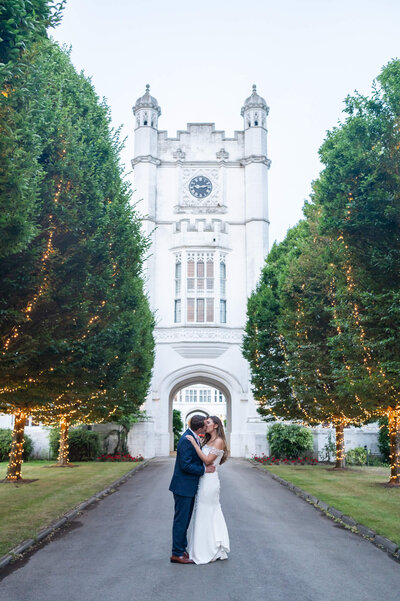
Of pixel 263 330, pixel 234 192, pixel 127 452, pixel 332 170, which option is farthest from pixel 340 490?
pixel 234 192

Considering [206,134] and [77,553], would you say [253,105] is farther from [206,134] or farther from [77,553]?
[77,553]

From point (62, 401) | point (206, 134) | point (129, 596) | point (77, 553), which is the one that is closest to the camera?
point (129, 596)

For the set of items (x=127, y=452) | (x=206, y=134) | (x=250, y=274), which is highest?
(x=206, y=134)

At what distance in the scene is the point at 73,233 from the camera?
1339 centimetres

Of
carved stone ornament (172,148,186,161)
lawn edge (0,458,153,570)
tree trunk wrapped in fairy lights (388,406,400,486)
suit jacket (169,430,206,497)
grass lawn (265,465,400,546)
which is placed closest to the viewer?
suit jacket (169,430,206,497)

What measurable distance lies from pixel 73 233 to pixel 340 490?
11.0 meters

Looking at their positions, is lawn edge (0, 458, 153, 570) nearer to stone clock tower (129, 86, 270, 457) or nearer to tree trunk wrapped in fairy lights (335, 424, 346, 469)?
tree trunk wrapped in fairy lights (335, 424, 346, 469)

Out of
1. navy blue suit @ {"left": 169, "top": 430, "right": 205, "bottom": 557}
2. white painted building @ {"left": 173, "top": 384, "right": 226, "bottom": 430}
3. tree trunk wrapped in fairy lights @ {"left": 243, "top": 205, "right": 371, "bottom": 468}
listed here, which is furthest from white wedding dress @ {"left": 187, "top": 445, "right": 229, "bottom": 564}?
white painted building @ {"left": 173, "top": 384, "right": 226, "bottom": 430}

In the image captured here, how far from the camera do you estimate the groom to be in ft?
25.8

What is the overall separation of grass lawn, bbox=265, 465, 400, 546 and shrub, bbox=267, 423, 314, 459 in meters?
7.13

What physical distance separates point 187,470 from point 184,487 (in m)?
0.26

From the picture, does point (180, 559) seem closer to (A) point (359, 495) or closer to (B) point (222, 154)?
(A) point (359, 495)

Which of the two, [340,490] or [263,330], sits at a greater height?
[263,330]

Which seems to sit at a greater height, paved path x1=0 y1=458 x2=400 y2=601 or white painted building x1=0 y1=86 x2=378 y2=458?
white painted building x1=0 y1=86 x2=378 y2=458
